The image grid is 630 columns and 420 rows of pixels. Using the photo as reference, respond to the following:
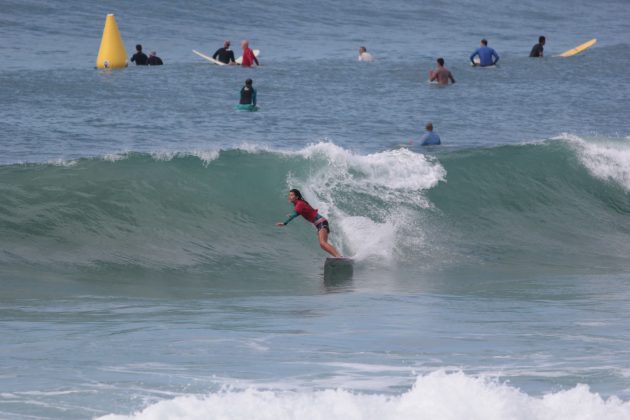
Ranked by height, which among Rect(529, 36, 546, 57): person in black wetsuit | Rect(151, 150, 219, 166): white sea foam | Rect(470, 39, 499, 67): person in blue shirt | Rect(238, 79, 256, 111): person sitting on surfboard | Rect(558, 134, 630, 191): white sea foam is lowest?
Rect(151, 150, 219, 166): white sea foam

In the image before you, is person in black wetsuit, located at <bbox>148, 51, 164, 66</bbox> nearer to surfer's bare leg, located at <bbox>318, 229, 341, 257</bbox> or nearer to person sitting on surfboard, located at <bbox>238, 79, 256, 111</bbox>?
person sitting on surfboard, located at <bbox>238, 79, 256, 111</bbox>

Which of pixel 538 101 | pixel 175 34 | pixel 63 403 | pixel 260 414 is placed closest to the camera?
pixel 260 414

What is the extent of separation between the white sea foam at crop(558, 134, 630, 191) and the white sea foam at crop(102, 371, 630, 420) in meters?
13.7

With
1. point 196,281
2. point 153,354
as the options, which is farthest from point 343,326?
point 196,281

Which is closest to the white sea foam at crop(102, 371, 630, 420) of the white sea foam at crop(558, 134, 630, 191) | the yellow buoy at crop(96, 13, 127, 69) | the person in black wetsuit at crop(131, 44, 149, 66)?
the white sea foam at crop(558, 134, 630, 191)

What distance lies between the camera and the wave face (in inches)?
642

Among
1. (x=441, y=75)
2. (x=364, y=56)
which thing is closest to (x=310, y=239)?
(x=441, y=75)

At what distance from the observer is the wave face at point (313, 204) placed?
53.5 feet

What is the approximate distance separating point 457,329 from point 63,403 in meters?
4.30

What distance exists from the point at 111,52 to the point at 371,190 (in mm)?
16476

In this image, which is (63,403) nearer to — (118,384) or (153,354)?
(118,384)

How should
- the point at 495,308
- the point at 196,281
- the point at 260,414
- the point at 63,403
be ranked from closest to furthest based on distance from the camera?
the point at 260,414
the point at 63,403
the point at 495,308
the point at 196,281

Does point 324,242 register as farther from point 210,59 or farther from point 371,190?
point 210,59

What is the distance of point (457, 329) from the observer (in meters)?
11.1
